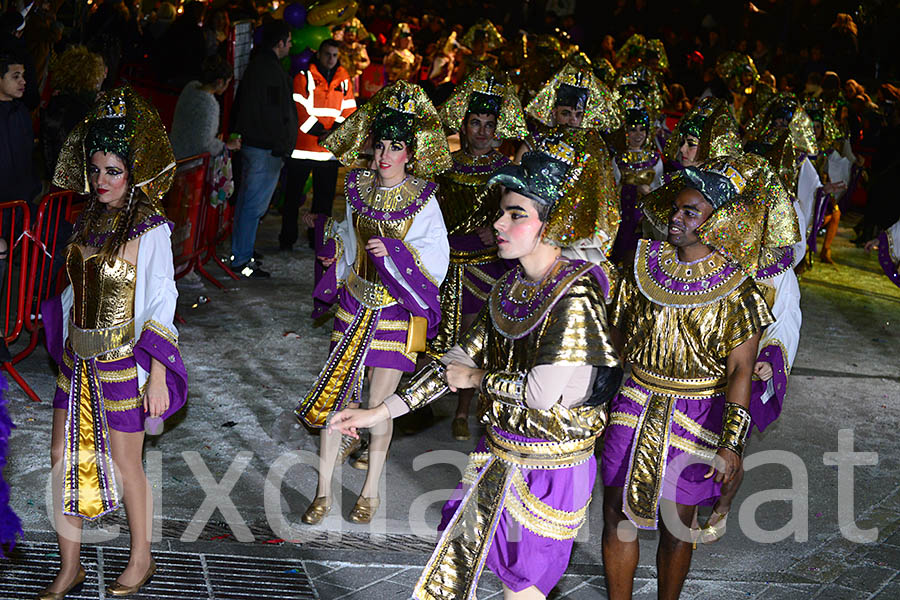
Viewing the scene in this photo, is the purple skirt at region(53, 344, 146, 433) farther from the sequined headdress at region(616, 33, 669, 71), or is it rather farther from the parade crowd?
the sequined headdress at region(616, 33, 669, 71)

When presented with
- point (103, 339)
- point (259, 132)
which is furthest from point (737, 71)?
point (103, 339)

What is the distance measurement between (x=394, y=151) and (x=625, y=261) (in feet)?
4.95

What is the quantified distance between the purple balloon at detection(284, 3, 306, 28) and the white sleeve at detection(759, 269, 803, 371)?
909 centimetres

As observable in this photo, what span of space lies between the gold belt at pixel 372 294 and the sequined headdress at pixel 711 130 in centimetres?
194

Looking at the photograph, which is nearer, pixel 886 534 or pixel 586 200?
pixel 586 200

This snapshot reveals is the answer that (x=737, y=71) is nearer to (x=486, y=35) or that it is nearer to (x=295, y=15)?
(x=486, y=35)

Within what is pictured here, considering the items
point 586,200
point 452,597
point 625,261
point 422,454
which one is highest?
point 586,200

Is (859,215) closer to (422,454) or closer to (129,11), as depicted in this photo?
(129,11)

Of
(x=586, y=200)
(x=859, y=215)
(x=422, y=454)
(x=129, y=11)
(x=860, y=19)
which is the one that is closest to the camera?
(x=586, y=200)

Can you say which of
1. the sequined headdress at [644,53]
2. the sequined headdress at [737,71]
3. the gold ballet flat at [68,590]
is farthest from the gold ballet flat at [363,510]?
the sequined headdress at [737,71]

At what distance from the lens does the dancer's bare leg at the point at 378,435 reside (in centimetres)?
575

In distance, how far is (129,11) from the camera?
47.9 feet

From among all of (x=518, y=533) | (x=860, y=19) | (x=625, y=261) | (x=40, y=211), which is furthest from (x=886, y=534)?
(x=860, y=19)

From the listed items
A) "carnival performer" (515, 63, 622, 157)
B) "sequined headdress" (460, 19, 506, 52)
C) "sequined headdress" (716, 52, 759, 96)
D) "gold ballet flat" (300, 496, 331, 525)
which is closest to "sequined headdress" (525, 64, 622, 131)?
"carnival performer" (515, 63, 622, 157)
